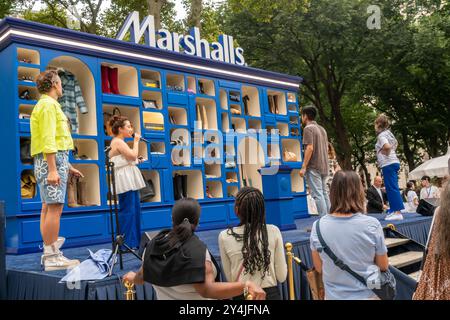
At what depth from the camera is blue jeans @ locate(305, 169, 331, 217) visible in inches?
253

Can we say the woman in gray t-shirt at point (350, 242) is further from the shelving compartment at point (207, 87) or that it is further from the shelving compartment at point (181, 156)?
the shelving compartment at point (207, 87)

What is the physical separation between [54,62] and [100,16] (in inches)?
510

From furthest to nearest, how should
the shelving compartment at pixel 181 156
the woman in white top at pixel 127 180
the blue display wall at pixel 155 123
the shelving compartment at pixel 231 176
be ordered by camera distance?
the shelving compartment at pixel 231 176 < the shelving compartment at pixel 181 156 < the blue display wall at pixel 155 123 < the woman in white top at pixel 127 180

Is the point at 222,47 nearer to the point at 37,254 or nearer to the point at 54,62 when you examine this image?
the point at 54,62

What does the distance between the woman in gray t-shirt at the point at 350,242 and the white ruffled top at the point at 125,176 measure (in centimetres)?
282

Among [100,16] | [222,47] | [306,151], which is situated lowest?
[306,151]

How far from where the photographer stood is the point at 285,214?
22.8 ft

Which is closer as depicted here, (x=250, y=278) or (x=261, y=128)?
(x=250, y=278)

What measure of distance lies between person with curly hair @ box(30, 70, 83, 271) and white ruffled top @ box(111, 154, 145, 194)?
0.81 m

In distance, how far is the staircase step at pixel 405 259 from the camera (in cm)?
526

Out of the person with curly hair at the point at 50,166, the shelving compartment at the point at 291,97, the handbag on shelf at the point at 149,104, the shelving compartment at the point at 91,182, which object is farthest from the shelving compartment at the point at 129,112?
the shelving compartment at the point at 291,97

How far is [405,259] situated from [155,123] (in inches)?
186

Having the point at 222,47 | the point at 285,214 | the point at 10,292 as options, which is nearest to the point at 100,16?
the point at 222,47
